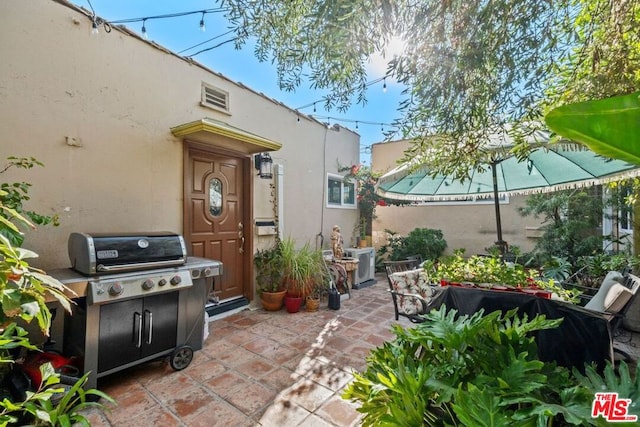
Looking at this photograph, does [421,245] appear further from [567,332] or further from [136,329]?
[136,329]

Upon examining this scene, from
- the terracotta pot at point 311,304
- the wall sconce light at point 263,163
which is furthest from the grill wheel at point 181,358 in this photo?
the wall sconce light at point 263,163

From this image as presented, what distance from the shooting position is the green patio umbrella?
3.23 m

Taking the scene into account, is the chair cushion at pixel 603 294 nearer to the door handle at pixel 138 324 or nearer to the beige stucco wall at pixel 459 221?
the door handle at pixel 138 324

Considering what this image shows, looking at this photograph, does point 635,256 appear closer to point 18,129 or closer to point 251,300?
point 251,300

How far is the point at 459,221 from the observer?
25.5ft

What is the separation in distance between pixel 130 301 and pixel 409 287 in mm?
3019

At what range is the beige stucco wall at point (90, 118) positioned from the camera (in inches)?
103

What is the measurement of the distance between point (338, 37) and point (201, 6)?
2216 millimetres

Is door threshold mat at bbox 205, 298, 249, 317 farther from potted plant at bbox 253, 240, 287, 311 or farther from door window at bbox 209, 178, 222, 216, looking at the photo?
door window at bbox 209, 178, 222, 216

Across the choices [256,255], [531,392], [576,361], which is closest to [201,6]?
[256,255]

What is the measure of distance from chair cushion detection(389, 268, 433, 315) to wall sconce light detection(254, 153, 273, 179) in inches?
105

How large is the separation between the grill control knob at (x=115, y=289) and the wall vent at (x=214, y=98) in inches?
107

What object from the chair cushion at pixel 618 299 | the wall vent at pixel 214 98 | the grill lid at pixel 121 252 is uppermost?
the wall vent at pixel 214 98

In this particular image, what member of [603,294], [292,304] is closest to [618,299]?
[603,294]
